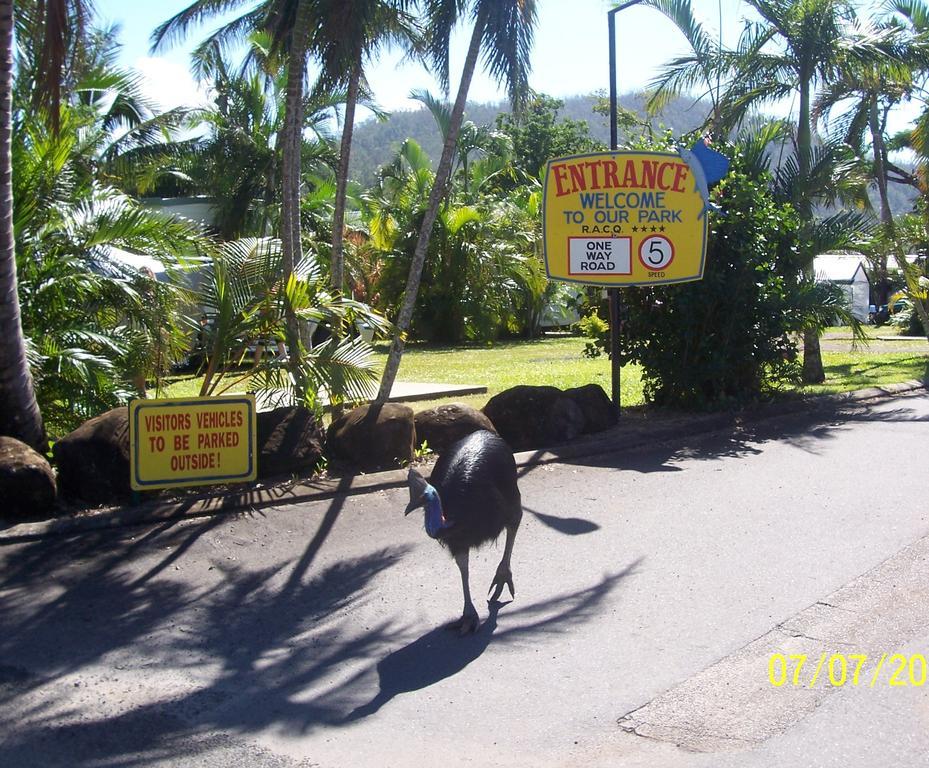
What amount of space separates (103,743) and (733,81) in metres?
14.8

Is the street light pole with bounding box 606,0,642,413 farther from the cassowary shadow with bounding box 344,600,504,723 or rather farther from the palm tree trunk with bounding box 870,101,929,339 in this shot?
the cassowary shadow with bounding box 344,600,504,723

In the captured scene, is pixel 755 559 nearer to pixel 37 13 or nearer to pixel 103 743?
pixel 103 743

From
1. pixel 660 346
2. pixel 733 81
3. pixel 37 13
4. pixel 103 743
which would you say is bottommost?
pixel 103 743

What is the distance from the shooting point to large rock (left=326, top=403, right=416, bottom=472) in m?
9.28

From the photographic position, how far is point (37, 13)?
9.05 m

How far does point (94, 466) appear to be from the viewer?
792cm

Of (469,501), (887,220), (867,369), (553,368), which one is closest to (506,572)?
(469,501)

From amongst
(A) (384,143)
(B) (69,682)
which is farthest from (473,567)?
(A) (384,143)

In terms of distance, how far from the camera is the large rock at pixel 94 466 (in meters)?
7.93

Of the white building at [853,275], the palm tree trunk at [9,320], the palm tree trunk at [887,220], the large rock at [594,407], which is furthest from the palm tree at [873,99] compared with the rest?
the white building at [853,275]

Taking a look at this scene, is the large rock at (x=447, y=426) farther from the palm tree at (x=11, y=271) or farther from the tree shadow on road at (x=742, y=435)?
the palm tree at (x=11, y=271)

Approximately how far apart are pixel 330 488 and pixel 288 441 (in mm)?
548
